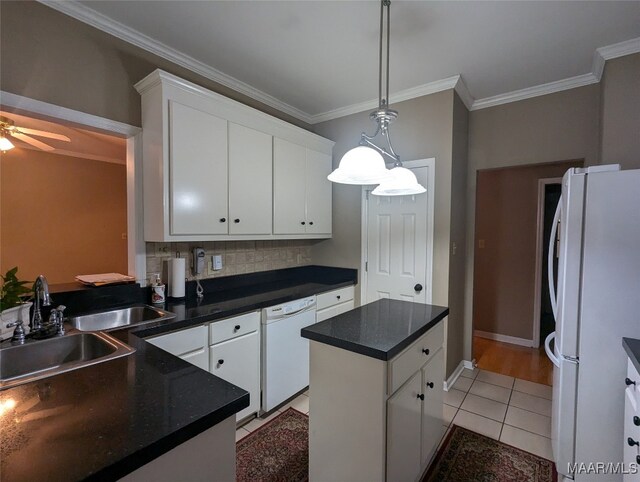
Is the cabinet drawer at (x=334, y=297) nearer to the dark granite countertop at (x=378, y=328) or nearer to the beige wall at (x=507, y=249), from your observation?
the dark granite countertop at (x=378, y=328)

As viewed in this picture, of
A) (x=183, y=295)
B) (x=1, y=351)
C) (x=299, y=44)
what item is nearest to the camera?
(x=1, y=351)

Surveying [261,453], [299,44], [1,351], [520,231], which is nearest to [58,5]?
[299,44]

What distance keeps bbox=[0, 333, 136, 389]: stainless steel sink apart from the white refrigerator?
6.91ft

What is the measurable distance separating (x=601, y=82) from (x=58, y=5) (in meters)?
3.67

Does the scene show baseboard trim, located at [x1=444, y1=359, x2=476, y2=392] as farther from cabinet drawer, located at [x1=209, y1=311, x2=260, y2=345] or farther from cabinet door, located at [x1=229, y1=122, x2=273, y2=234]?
cabinet door, located at [x1=229, y1=122, x2=273, y2=234]

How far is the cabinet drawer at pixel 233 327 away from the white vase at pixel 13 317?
866 mm

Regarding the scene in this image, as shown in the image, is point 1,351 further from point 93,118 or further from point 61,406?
point 93,118

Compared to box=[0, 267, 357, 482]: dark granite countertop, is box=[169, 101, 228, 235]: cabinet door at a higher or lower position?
higher

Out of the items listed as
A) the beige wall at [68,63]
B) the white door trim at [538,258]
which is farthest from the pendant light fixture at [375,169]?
the white door trim at [538,258]

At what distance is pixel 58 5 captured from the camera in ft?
5.72

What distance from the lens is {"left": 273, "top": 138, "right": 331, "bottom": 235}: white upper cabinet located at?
2.76 meters

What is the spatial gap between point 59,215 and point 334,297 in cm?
410

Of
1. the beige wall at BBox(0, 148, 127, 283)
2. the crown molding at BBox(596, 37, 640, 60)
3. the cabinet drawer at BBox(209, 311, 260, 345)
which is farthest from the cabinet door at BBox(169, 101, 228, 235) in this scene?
the beige wall at BBox(0, 148, 127, 283)

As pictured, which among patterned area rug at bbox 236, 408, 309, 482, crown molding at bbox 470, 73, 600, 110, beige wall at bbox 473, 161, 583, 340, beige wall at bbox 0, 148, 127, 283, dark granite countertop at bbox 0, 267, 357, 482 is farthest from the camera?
beige wall at bbox 0, 148, 127, 283
